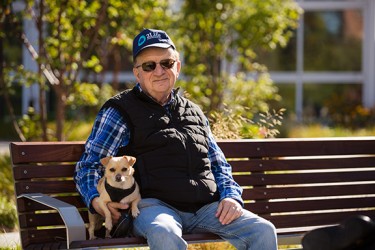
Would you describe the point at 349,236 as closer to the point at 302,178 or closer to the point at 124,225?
the point at 124,225

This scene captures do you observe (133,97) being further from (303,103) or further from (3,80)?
(303,103)

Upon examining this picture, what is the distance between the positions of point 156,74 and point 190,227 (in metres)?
0.86

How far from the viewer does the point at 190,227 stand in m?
4.32

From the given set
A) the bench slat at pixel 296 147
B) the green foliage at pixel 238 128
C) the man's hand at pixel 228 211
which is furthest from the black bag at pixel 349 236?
the green foliage at pixel 238 128

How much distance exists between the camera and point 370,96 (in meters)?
17.3

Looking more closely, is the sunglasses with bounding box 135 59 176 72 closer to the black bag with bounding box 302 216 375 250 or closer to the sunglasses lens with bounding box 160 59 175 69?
the sunglasses lens with bounding box 160 59 175 69

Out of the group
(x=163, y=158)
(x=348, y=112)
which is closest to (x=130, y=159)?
(x=163, y=158)

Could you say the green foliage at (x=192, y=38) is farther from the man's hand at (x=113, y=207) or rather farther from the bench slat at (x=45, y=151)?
the man's hand at (x=113, y=207)

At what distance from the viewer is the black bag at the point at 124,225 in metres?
4.10

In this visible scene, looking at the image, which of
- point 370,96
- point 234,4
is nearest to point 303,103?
point 370,96

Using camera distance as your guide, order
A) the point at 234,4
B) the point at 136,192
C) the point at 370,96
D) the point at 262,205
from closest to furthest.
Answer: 1. the point at 136,192
2. the point at 262,205
3. the point at 234,4
4. the point at 370,96

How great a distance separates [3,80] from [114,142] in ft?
14.2

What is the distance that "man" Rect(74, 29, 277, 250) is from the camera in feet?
13.7

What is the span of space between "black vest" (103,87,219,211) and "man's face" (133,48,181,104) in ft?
0.21
